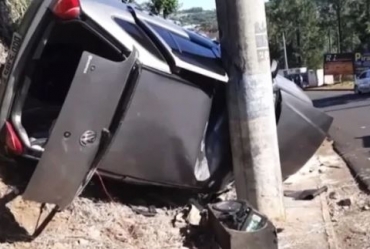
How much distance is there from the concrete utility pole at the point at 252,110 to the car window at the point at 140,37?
2.86ft

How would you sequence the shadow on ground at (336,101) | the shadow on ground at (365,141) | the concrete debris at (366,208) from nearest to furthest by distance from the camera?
the concrete debris at (366,208) → the shadow on ground at (365,141) → the shadow on ground at (336,101)

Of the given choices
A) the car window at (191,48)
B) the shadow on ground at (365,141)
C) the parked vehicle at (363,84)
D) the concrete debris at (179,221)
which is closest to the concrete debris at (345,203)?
the concrete debris at (179,221)

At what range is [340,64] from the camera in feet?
214

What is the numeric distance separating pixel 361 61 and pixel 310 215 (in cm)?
5655

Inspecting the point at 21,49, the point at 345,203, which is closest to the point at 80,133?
the point at 21,49

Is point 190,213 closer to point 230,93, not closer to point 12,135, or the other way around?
point 230,93

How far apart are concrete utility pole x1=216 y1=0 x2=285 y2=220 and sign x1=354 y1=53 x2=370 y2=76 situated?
54922 mm

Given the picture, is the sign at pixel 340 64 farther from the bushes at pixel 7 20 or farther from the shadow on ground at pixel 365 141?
the bushes at pixel 7 20

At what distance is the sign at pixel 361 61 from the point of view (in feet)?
200

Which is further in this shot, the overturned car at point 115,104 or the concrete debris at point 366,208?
the concrete debris at point 366,208

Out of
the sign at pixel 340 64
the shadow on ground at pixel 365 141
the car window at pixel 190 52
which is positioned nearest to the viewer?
the car window at pixel 190 52

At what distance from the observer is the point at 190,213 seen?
22.8 ft

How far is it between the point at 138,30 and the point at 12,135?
1428 millimetres

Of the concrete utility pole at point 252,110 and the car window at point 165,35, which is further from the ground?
the car window at point 165,35
